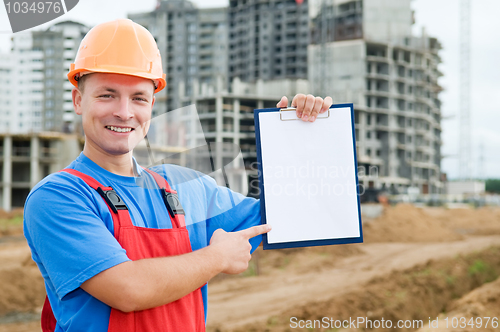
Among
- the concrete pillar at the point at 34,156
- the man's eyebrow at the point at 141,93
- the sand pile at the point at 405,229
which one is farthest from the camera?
the concrete pillar at the point at 34,156

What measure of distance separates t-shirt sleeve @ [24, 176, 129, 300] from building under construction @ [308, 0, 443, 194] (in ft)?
172

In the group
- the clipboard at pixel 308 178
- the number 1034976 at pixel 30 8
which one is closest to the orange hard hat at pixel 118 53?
the clipboard at pixel 308 178

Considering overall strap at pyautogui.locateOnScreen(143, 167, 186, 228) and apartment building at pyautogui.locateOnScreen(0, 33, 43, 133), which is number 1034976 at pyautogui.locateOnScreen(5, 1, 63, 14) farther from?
apartment building at pyautogui.locateOnScreen(0, 33, 43, 133)

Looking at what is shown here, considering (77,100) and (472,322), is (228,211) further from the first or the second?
(472,322)

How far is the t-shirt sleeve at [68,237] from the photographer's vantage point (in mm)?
1254

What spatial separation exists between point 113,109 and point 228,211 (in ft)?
2.11

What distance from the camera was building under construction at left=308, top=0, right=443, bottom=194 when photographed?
57188mm

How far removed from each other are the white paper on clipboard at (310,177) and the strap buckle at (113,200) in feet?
1.90

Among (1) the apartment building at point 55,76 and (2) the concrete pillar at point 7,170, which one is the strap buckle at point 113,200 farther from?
(1) the apartment building at point 55,76

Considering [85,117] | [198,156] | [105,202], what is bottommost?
[105,202]

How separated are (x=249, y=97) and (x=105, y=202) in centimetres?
5468

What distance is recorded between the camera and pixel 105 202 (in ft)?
4.57

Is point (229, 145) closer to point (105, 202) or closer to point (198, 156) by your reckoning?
point (198, 156)

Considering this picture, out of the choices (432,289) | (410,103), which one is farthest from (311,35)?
(432,289)
